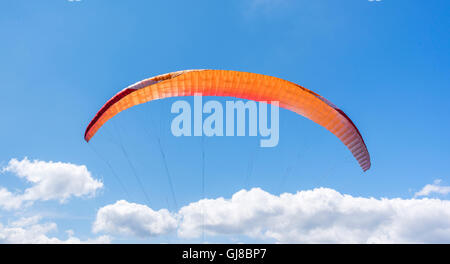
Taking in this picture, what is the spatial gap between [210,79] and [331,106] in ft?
18.2

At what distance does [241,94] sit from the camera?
14.2m

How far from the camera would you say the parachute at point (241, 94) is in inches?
496

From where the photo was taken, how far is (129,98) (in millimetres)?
13125

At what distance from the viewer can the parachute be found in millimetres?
12603
